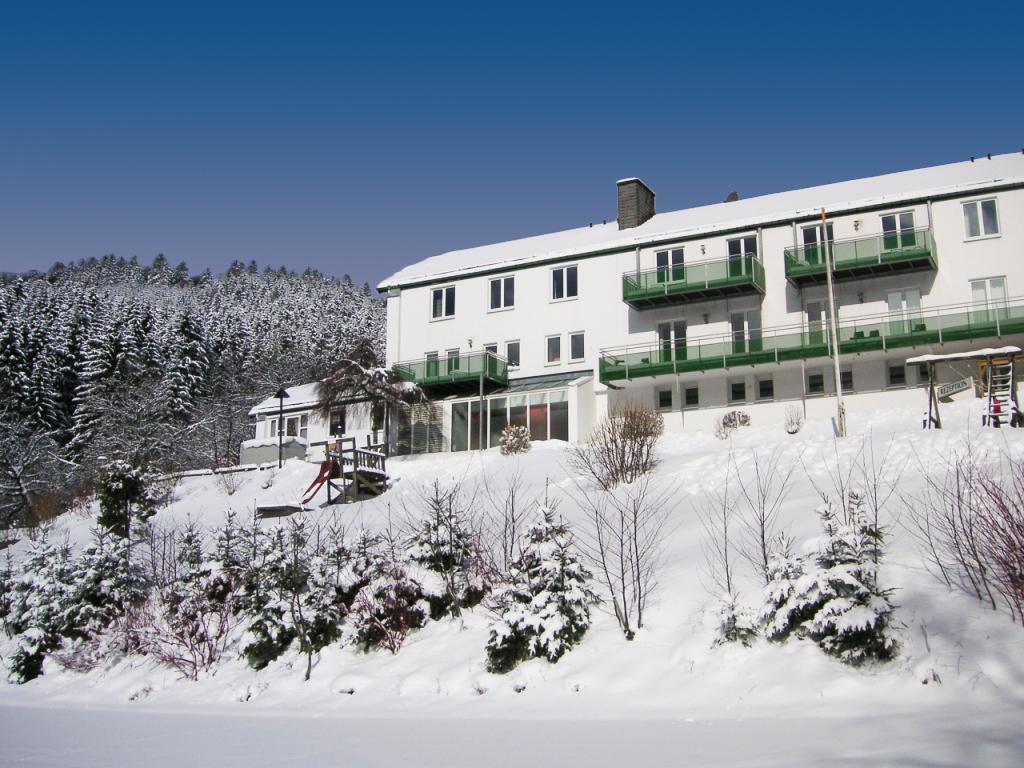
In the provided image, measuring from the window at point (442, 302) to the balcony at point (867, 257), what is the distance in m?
14.5

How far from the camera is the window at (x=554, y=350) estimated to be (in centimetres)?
3797

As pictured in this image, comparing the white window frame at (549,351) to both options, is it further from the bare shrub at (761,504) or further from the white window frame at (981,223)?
the white window frame at (981,223)

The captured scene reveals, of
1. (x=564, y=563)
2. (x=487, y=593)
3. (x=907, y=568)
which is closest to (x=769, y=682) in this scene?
(x=907, y=568)

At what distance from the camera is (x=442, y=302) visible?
41.3 metres

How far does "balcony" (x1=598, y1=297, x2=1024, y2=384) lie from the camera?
30484mm

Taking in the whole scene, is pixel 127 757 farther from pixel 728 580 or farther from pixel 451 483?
pixel 451 483

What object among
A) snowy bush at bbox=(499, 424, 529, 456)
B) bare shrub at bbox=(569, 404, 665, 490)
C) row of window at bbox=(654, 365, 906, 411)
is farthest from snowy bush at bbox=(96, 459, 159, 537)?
row of window at bbox=(654, 365, 906, 411)

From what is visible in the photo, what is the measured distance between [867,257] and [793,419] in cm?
651

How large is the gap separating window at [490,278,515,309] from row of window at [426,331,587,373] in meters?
1.77

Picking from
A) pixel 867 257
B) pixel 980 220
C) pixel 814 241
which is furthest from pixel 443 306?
pixel 980 220

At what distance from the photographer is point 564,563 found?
47.2 ft

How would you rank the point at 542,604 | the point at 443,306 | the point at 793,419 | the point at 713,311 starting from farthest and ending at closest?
the point at 443,306
the point at 713,311
the point at 793,419
the point at 542,604

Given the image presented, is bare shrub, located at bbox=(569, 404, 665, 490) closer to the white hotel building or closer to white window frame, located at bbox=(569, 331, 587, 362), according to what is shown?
the white hotel building

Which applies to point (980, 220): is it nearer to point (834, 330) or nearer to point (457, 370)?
point (834, 330)
